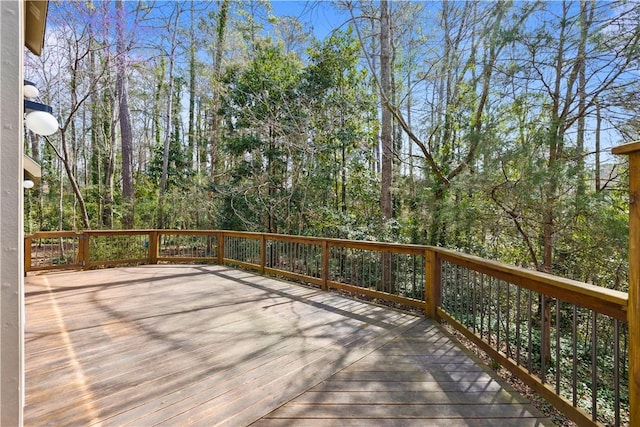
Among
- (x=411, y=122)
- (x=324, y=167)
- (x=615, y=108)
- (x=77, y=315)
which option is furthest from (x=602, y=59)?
(x=77, y=315)

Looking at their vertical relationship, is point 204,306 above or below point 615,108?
below

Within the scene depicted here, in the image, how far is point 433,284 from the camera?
348cm

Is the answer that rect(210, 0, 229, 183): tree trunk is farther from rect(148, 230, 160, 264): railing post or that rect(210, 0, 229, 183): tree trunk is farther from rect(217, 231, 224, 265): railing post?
rect(217, 231, 224, 265): railing post

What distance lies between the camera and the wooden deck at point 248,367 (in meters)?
1.82

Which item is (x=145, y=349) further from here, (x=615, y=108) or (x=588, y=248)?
(x=615, y=108)

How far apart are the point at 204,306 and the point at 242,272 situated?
222cm

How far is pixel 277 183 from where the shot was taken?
28.3 feet

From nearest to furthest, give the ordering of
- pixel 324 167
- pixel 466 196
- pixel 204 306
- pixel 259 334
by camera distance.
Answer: pixel 259 334 → pixel 204 306 → pixel 466 196 → pixel 324 167

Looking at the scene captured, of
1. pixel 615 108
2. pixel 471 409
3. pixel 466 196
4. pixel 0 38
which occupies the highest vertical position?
pixel 615 108

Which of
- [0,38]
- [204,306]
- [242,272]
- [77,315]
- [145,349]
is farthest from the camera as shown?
[242,272]

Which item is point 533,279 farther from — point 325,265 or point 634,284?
point 325,265

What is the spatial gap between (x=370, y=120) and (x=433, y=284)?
5.54m

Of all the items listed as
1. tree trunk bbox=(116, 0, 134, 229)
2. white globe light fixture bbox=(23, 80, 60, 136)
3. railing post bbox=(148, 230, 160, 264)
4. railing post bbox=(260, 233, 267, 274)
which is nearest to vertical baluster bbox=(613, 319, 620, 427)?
white globe light fixture bbox=(23, 80, 60, 136)

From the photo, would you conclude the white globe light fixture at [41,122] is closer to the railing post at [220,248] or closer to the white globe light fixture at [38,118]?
the white globe light fixture at [38,118]
